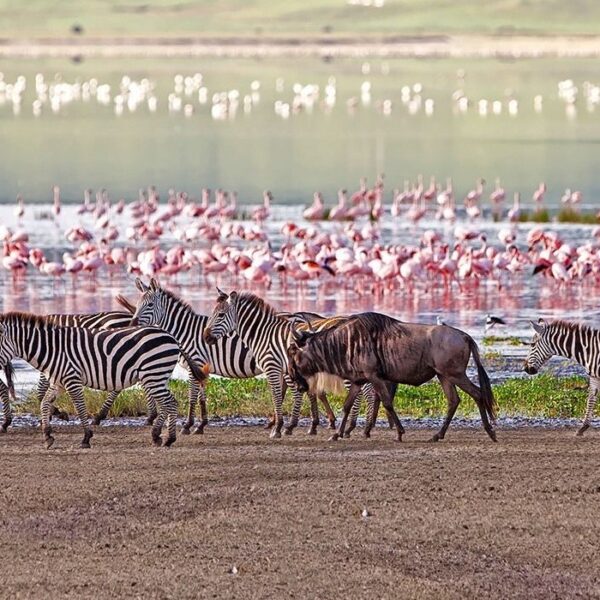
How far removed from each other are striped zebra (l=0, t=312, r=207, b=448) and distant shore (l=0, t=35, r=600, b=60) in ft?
550

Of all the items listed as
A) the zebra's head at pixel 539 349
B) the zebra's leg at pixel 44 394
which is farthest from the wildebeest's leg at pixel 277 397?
the zebra's head at pixel 539 349

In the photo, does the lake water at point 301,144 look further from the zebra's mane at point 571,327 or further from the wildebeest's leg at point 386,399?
the wildebeest's leg at point 386,399

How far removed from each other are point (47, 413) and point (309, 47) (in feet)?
563

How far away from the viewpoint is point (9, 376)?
13.1m

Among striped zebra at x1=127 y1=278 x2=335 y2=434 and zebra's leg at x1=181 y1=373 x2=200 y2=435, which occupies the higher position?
striped zebra at x1=127 y1=278 x2=335 y2=434

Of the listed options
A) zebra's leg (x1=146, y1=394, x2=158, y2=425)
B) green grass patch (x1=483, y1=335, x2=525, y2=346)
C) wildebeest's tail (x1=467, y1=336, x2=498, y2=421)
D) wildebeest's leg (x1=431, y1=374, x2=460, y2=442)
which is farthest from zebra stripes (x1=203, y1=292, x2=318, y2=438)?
green grass patch (x1=483, y1=335, x2=525, y2=346)

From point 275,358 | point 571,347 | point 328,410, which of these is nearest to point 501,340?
point 571,347

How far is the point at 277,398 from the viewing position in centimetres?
1273

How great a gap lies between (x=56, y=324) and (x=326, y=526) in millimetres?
3808

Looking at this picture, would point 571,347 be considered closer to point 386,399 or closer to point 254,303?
point 386,399

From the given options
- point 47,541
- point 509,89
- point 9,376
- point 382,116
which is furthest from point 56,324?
point 509,89

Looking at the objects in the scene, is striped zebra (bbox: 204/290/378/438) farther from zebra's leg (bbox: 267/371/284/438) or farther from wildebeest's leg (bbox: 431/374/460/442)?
wildebeest's leg (bbox: 431/374/460/442)

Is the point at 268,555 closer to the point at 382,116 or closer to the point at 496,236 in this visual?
the point at 496,236

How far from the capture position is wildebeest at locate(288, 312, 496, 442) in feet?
40.4
